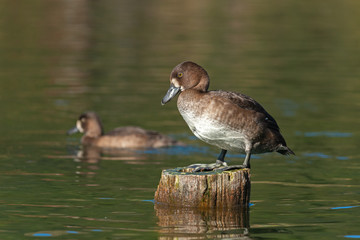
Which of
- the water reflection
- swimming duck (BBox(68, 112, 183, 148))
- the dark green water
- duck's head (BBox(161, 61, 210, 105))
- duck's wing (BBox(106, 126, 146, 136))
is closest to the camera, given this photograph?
the water reflection

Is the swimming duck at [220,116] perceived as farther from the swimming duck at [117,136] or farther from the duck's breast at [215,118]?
the swimming duck at [117,136]

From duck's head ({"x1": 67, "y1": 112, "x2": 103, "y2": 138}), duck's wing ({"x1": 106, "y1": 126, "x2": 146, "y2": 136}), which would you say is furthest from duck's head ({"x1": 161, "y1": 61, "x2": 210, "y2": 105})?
duck's head ({"x1": 67, "y1": 112, "x2": 103, "y2": 138})

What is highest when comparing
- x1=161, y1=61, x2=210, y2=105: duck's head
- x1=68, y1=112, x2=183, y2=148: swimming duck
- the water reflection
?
x1=161, y1=61, x2=210, y2=105: duck's head

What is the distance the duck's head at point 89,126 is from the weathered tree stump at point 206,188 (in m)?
7.17

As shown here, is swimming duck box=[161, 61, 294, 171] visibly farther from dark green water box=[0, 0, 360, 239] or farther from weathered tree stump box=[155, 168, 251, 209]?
dark green water box=[0, 0, 360, 239]

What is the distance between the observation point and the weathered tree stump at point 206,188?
10164 mm

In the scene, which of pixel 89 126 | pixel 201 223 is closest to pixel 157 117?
pixel 89 126

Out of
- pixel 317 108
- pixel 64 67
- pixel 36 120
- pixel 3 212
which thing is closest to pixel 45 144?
pixel 36 120

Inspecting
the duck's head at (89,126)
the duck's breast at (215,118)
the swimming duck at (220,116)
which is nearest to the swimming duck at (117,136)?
the duck's head at (89,126)

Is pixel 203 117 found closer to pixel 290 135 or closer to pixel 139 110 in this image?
pixel 290 135

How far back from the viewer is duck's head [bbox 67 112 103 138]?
17.4m

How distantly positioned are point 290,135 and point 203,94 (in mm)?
7116

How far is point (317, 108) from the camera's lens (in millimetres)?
20250

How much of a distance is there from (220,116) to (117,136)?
687 centimetres
